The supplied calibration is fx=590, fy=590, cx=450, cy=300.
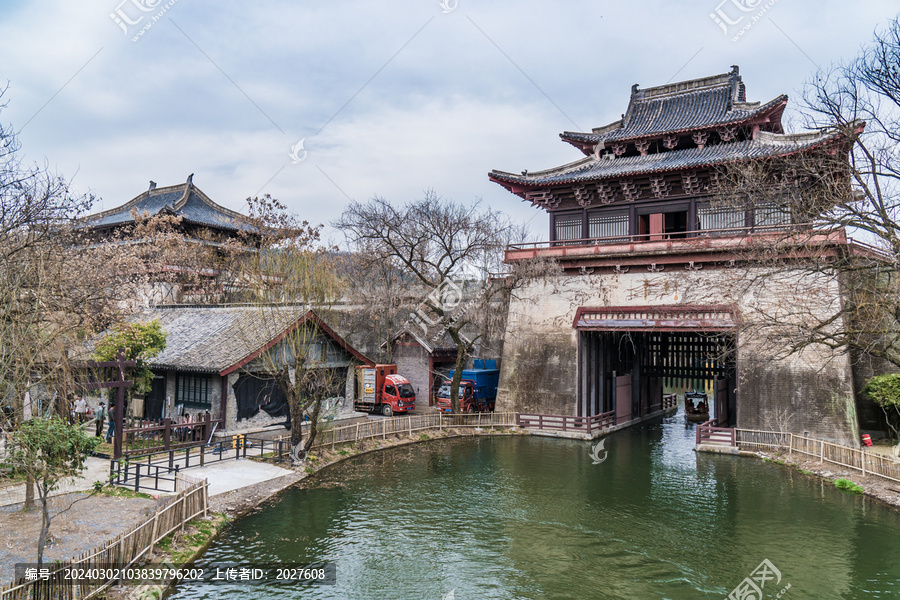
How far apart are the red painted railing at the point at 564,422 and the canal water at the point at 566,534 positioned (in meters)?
5.10

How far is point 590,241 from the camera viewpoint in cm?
2823

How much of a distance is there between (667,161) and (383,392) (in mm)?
17544

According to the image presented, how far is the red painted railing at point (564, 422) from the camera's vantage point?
26.1 meters

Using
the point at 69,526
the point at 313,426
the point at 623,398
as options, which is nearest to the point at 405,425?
the point at 313,426

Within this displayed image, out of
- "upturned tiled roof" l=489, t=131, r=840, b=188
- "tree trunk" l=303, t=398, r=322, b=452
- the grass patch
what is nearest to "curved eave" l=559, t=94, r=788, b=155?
"upturned tiled roof" l=489, t=131, r=840, b=188

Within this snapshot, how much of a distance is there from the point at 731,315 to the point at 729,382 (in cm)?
558

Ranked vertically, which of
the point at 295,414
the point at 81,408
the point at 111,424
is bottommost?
the point at 111,424

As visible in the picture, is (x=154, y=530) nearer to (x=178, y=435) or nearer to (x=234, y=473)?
(x=234, y=473)

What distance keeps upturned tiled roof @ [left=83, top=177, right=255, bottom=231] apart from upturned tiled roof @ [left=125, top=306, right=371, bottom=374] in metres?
17.9

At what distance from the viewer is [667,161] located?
26.7 metres

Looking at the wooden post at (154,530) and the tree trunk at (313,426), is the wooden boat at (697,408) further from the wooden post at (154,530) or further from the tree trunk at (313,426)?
the wooden post at (154,530)

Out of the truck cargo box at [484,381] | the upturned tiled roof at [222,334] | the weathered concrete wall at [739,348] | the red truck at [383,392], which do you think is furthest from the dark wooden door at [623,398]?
the upturned tiled roof at [222,334]

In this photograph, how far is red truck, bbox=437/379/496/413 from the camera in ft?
98.8

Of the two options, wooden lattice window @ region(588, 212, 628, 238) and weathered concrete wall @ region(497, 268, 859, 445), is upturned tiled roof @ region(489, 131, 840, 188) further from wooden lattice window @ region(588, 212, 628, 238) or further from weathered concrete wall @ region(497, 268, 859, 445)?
weathered concrete wall @ region(497, 268, 859, 445)
